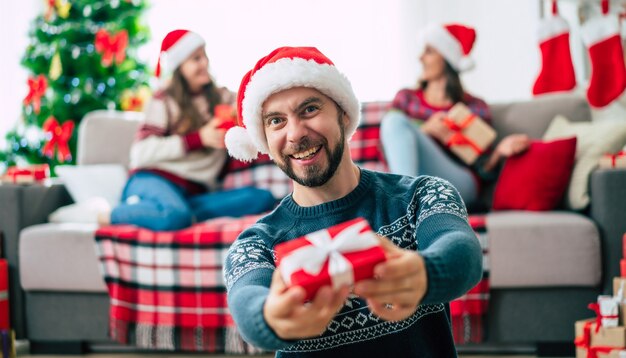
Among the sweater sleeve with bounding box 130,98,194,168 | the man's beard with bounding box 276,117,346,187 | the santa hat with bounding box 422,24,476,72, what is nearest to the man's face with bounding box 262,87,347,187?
the man's beard with bounding box 276,117,346,187

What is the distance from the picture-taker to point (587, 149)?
276 centimetres

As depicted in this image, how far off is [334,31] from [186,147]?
7.52 feet

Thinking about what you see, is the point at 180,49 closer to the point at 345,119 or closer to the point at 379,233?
the point at 345,119

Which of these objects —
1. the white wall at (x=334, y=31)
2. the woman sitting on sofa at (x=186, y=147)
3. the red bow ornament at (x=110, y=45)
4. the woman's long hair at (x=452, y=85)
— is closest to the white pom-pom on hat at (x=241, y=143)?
the woman sitting on sofa at (x=186, y=147)

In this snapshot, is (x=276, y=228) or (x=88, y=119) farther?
(x=88, y=119)

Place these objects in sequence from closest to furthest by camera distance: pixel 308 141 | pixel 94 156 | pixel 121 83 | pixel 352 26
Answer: pixel 308 141
pixel 94 156
pixel 121 83
pixel 352 26

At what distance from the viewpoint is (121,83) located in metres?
4.61

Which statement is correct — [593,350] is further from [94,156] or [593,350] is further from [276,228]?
[94,156]

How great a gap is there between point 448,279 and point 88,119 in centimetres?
280

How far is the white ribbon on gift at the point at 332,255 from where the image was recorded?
802 mm

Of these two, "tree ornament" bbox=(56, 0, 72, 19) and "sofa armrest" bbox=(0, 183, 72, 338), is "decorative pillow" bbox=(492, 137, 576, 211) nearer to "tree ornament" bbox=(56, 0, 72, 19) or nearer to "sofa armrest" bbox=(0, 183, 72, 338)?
"sofa armrest" bbox=(0, 183, 72, 338)

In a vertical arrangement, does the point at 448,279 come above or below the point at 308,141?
below

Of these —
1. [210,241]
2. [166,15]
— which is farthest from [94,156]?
[166,15]

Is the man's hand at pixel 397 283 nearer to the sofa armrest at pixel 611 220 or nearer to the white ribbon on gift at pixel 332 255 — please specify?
the white ribbon on gift at pixel 332 255
